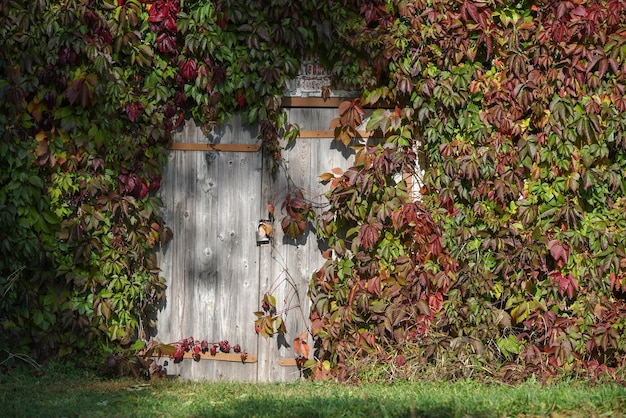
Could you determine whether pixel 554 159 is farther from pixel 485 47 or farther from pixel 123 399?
pixel 123 399

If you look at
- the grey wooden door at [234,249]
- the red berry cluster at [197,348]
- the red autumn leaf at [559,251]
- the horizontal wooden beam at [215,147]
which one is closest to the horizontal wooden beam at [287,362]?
the grey wooden door at [234,249]

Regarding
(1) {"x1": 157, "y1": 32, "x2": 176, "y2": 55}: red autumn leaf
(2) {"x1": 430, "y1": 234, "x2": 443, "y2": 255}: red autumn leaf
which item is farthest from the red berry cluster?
(1) {"x1": 157, "y1": 32, "x2": 176, "y2": 55}: red autumn leaf

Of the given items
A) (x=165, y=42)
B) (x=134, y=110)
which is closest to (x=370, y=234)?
(x=134, y=110)

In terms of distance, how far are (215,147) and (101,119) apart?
923 millimetres

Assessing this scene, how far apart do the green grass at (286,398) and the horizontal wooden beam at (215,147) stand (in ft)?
6.10

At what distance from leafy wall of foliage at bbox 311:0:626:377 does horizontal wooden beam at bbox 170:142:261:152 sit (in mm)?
793

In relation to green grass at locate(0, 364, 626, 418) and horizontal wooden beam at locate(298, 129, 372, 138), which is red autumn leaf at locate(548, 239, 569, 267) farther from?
horizontal wooden beam at locate(298, 129, 372, 138)

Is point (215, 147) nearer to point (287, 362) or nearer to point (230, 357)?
point (230, 357)

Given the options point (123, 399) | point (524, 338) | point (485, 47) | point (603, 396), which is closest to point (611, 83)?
point (485, 47)

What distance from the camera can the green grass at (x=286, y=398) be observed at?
15.5ft

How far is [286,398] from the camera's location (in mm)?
5449

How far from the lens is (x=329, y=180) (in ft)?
21.9

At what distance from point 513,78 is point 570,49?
18.5 inches

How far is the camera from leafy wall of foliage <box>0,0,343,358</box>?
255 inches
